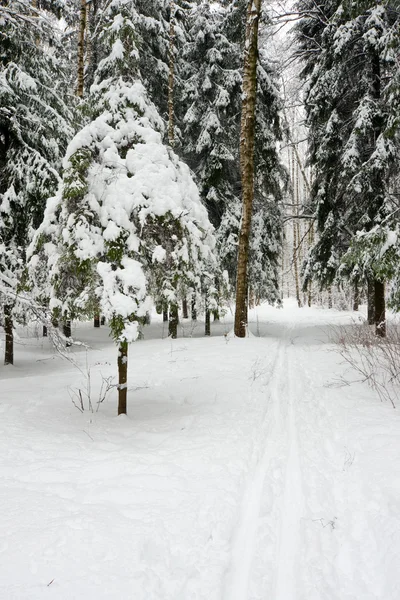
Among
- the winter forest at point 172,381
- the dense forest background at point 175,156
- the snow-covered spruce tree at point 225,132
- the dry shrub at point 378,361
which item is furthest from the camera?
the snow-covered spruce tree at point 225,132

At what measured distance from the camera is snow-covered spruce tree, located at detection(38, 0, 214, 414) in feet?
14.0

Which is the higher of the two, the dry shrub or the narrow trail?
the dry shrub

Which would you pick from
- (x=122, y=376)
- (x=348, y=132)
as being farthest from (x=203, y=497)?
(x=348, y=132)

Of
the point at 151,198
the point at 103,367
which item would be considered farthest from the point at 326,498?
the point at 103,367

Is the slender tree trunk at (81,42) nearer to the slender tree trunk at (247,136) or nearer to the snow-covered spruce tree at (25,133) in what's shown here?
the snow-covered spruce tree at (25,133)

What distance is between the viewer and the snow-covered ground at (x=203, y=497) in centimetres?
207

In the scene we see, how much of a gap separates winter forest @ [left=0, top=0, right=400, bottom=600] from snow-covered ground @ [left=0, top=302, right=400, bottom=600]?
17mm

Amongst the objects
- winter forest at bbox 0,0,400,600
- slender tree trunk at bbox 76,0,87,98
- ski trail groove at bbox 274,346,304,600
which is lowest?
ski trail groove at bbox 274,346,304,600

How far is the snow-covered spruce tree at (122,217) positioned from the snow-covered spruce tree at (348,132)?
6141 millimetres

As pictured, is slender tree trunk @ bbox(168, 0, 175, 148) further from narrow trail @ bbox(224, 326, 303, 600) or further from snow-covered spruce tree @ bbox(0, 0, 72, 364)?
narrow trail @ bbox(224, 326, 303, 600)

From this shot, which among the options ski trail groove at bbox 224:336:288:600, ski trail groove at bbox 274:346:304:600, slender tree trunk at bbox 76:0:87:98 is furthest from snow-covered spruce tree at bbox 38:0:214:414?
slender tree trunk at bbox 76:0:87:98

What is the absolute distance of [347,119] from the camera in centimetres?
1073

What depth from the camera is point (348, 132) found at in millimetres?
11016

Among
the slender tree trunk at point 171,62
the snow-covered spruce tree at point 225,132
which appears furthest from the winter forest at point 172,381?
the snow-covered spruce tree at point 225,132
